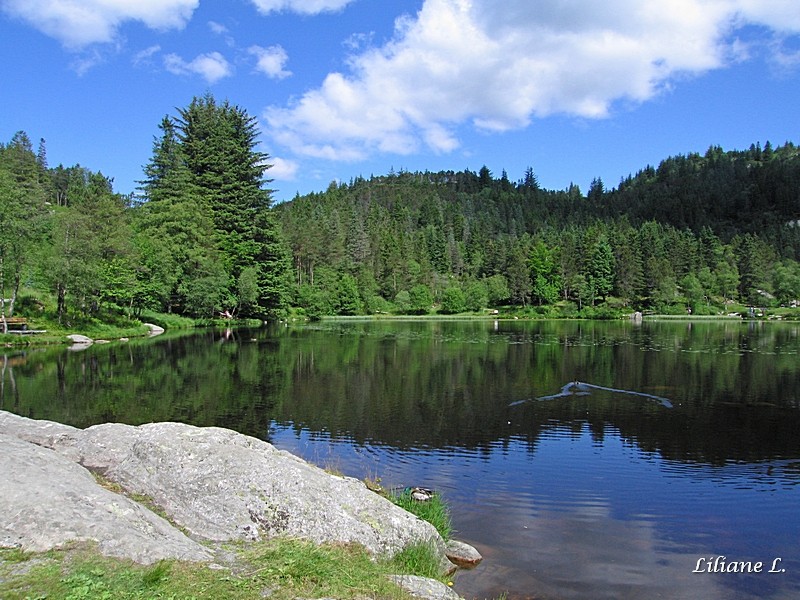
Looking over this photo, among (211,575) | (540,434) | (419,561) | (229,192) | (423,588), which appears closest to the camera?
(211,575)

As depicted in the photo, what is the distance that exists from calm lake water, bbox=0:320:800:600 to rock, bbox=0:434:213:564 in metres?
4.79

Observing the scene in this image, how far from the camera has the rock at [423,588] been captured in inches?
280

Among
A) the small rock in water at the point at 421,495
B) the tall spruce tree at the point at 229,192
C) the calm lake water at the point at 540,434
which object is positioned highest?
the tall spruce tree at the point at 229,192

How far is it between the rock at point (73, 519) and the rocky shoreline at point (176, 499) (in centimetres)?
1

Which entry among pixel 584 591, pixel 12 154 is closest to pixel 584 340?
pixel 584 591

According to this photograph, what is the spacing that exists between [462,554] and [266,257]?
77793mm

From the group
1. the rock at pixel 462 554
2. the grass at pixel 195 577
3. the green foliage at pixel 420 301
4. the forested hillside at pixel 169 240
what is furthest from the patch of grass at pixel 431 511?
the green foliage at pixel 420 301

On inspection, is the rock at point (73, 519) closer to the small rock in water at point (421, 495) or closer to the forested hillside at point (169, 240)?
the small rock in water at point (421, 495)

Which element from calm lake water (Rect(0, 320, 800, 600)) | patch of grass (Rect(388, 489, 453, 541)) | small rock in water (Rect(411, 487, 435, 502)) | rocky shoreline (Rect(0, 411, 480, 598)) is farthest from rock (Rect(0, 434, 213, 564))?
small rock in water (Rect(411, 487, 435, 502))

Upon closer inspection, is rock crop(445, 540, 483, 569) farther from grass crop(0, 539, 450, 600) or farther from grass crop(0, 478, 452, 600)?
grass crop(0, 539, 450, 600)

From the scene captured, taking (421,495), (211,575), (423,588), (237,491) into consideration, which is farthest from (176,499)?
(421,495)

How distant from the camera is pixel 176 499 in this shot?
29.5 ft

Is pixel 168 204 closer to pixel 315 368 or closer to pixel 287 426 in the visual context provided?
pixel 315 368

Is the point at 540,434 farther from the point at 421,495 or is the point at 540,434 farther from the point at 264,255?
the point at 264,255
